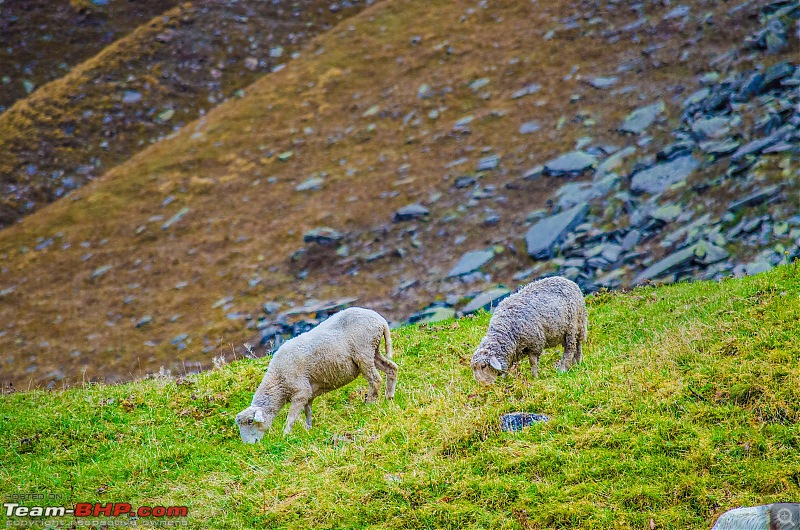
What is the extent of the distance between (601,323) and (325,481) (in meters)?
8.15

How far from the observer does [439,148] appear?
1272 inches

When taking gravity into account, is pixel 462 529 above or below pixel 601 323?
above

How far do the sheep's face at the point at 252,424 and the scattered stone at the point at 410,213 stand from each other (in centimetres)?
1766

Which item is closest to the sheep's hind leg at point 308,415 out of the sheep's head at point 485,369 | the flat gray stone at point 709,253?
the sheep's head at point 485,369

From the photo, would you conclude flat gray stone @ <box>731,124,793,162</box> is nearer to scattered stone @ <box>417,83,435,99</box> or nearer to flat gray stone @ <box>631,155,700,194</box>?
flat gray stone @ <box>631,155,700,194</box>

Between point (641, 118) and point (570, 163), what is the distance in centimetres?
337

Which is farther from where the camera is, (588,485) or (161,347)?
(161,347)

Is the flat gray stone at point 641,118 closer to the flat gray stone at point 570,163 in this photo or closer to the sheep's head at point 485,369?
the flat gray stone at point 570,163

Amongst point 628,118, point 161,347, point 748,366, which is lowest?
point 161,347

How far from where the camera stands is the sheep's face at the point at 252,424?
11.5 meters

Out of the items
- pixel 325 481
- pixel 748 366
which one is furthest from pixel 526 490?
pixel 748 366

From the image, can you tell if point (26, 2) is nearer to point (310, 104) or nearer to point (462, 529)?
point (310, 104)

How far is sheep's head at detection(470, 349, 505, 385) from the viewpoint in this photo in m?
11.7

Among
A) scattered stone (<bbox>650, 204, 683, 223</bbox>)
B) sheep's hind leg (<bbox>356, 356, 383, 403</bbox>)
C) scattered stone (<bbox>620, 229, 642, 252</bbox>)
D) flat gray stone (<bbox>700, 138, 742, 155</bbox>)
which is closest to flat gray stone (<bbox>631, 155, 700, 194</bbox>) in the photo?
flat gray stone (<bbox>700, 138, 742, 155</bbox>)
